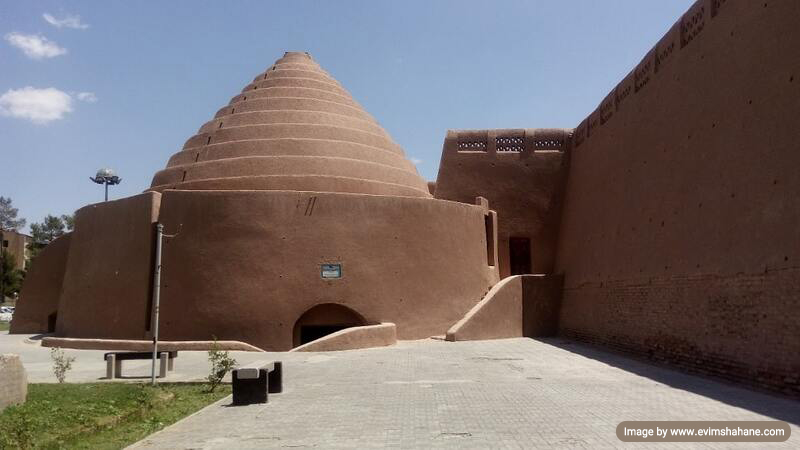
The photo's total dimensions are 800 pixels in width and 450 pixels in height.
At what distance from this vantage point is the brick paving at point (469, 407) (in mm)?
5523

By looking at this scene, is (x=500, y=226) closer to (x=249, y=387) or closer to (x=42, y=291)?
(x=249, y=387)

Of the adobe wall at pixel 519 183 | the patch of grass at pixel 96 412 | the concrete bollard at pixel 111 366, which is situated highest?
the adobe wall at pixel 519 183

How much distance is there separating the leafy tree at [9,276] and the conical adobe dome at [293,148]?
28.3 metres

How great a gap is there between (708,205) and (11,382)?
32.9 feet

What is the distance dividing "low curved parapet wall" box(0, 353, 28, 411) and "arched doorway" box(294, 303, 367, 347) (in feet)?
25.6

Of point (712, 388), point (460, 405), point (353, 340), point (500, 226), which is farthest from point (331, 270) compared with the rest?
point (712, 388)

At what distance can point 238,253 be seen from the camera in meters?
14.9

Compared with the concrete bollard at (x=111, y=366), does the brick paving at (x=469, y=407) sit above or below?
below

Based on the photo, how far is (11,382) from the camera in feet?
24.2

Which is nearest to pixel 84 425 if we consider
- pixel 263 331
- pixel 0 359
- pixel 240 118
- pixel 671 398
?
pixel 0 359

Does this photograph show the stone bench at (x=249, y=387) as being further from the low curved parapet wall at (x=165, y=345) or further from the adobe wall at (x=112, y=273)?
the adobe wall at (x=112, y=273)

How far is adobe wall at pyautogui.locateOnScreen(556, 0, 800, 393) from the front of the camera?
8.12m

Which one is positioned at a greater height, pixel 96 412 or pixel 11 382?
pixel 11 382

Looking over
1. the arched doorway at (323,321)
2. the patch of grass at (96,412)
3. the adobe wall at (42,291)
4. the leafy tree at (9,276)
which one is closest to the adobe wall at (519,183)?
the arched doorway at (323,321)
